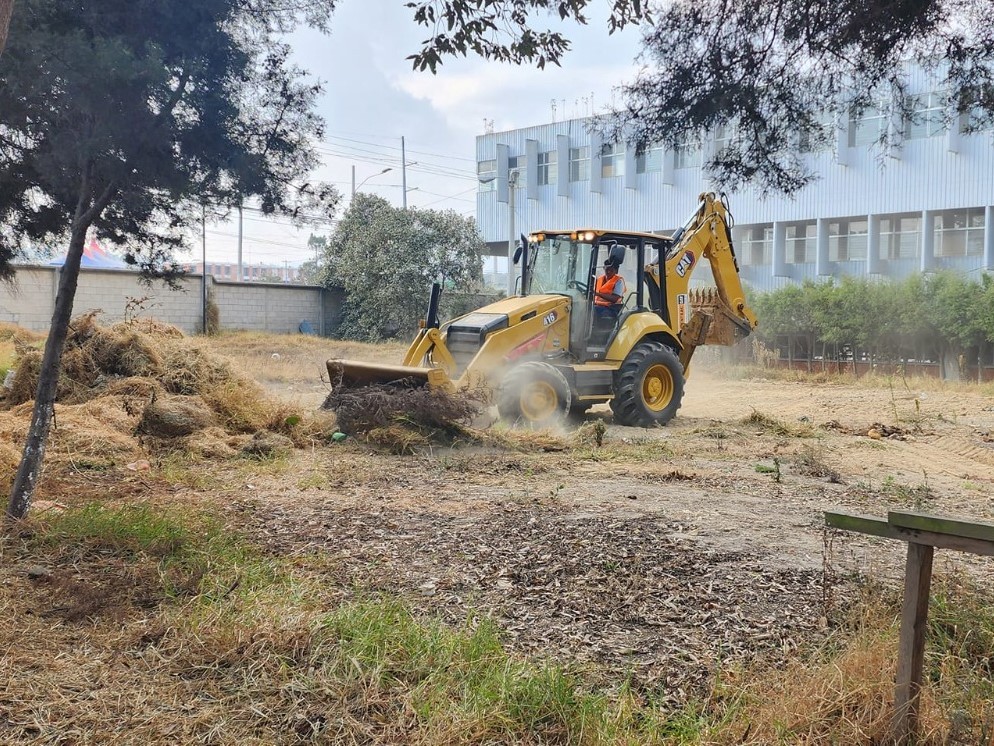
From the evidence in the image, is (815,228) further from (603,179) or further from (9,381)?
(9,381)

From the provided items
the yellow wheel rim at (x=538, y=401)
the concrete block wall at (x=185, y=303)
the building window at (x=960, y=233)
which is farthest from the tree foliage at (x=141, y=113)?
the building window at (x=960, y=233)

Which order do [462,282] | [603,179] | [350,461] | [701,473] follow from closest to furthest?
1. [701,473]
2. [350,461]
3. [462,282]
4. [603,179]

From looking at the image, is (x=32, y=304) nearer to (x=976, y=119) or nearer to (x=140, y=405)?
(x=140, y=405)

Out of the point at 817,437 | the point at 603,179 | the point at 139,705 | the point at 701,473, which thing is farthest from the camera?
the point at 603,179

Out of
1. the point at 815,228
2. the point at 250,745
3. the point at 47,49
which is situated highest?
the point at 815,228

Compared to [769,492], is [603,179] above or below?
above

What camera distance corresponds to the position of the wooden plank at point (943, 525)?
3.16m

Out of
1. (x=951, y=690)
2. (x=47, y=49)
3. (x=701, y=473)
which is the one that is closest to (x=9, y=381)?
(x=47, y=49)

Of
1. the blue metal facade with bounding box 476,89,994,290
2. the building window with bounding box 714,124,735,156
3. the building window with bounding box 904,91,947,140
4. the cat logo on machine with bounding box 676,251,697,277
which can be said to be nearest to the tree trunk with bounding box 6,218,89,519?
the building window with bounding box 714,124,735,156

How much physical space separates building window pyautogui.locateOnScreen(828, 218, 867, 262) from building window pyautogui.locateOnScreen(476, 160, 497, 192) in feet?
48.4

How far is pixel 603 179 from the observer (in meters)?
38.7

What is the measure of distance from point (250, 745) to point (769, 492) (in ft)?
18.3

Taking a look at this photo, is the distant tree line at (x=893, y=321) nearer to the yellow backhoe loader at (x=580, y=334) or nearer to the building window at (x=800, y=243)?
the building window at (x=800, y=243)

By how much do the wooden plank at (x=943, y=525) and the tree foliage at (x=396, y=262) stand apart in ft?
96.8
